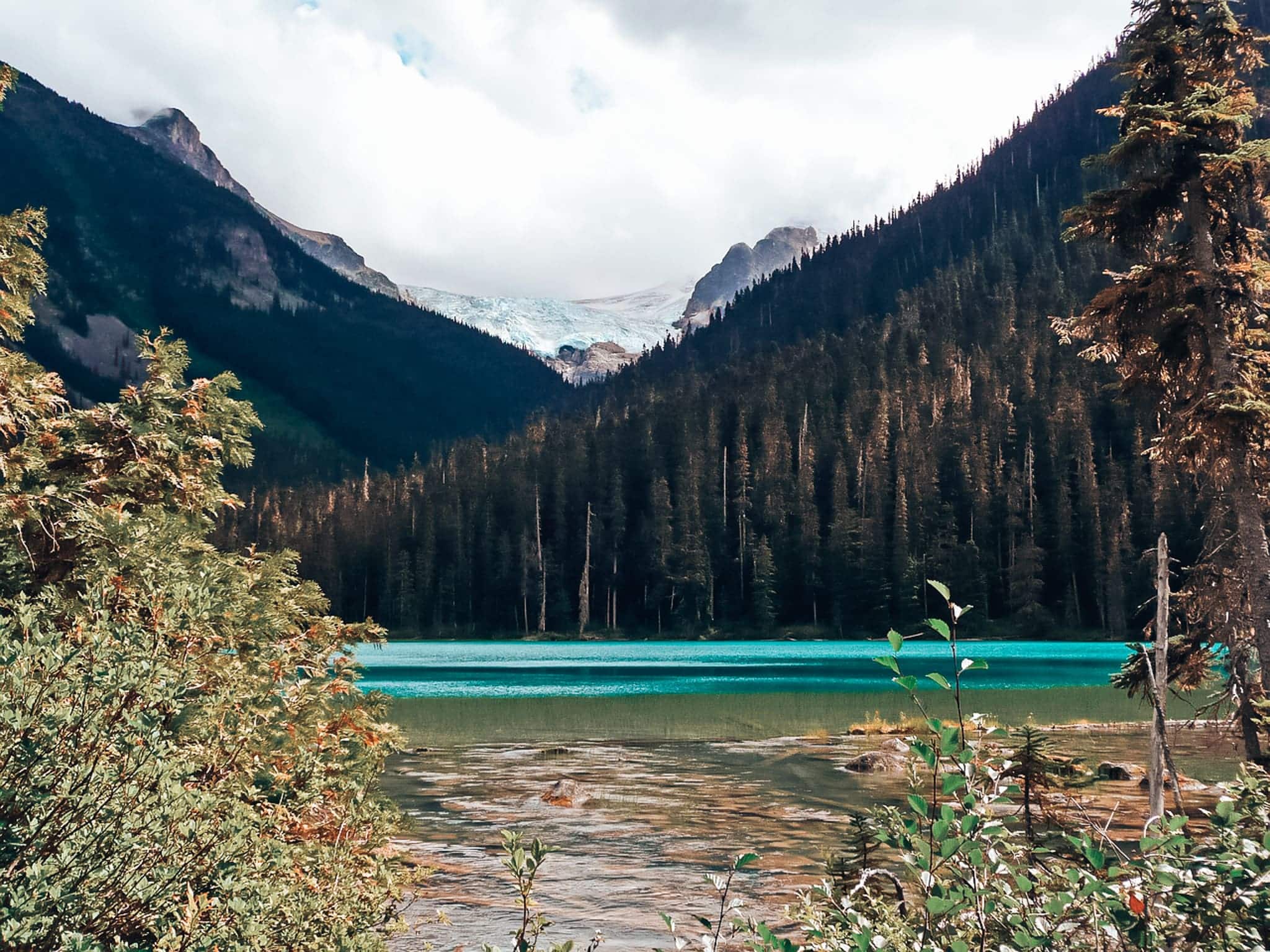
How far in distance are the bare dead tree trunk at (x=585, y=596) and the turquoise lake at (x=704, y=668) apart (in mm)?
14773

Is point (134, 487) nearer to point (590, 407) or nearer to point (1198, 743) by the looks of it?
point (1198, 743)

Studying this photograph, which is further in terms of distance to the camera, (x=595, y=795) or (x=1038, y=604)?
(x=1038, y=604)

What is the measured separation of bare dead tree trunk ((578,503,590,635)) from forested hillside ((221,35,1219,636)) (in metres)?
0.51

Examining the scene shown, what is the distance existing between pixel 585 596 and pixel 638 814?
8755cm

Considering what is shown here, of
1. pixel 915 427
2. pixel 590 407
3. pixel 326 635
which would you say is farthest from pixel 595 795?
pixel 590 407

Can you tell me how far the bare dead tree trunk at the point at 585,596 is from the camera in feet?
336

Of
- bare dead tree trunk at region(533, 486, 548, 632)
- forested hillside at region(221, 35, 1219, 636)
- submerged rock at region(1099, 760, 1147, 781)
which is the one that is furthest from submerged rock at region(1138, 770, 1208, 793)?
bare dead tree trunk at region(533, 486, 548, 632)

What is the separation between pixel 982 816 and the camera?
3146 millimetres

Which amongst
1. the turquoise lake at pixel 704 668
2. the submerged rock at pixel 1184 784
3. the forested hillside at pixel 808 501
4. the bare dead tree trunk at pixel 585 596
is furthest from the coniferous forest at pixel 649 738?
the bare dead tree trunk at pixel 585 596

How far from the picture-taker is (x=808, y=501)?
100m

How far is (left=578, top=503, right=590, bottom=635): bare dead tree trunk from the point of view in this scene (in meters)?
102

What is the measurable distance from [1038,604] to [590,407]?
88.7m

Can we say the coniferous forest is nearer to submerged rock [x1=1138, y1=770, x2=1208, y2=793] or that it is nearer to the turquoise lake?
submerged rock [x1=1138, y1=770, x2=1208, y2=793]

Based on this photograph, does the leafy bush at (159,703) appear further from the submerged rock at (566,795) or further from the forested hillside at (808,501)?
the forested hillside at (808,501)
